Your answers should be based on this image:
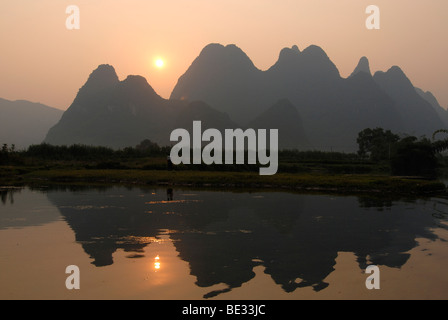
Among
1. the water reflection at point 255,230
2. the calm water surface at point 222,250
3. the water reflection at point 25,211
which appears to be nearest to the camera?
the calm water surface at point 222,250

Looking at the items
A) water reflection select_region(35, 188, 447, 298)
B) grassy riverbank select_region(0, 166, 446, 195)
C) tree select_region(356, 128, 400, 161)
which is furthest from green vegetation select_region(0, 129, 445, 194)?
water reflection select_region(35, 188, 447, 298)

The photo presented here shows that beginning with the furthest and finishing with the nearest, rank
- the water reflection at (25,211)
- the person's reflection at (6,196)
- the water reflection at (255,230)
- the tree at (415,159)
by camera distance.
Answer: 1. the tree at (415,159)
2. the person's reflection at (6,196)
3. the water reflection at (25,211)
4. the water reflection at (255,230)

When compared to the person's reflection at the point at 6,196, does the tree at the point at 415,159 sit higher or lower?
higher

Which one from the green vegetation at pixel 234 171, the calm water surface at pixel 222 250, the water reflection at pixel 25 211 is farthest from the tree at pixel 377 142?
the water reflection at pixel 25 211

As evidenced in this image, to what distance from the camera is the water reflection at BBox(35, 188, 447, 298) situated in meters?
14.6

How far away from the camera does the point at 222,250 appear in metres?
16.8

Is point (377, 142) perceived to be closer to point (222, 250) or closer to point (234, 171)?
point (234, 171)

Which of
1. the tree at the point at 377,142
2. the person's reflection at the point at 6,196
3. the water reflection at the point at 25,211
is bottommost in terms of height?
the water reflection at the point at 25,211

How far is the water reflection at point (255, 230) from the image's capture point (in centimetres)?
1459

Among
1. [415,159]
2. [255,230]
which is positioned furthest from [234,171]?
[255,230]

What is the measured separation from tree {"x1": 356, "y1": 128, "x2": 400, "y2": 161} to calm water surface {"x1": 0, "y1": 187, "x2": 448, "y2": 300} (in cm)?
6669

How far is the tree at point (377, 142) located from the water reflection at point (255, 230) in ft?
209

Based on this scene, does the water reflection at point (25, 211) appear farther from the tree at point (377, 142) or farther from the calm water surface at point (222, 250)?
the tree at point (377, 142)
